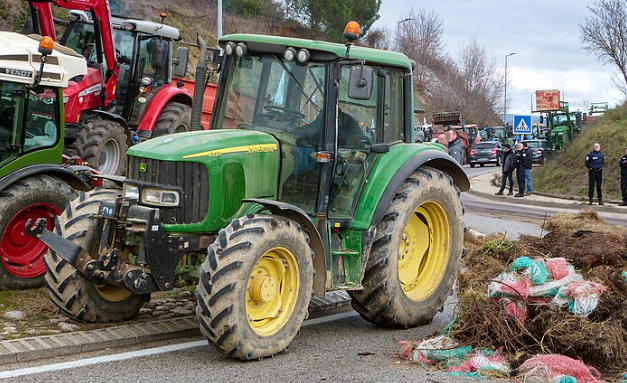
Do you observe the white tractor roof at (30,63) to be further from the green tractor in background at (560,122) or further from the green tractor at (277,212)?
the green tractor in background at (560,122)

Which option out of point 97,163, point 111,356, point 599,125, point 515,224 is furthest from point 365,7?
point 111,356

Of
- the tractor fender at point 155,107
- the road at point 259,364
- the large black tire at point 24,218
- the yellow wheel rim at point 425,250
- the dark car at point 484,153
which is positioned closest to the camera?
the road at point 259,364

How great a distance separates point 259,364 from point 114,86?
9.97 metres

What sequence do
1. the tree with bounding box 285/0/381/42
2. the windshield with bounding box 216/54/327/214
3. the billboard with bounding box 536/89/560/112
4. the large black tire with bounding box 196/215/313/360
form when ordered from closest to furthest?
the large black tire with bounding box 196/215/313/360
the windshield with bounding box 216/54/327/214
the tree with bounding box 285/0/381/42
the billboard with bounding box 536/89/560/112

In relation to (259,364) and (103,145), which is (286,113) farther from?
(103,145)

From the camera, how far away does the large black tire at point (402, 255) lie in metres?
7.88

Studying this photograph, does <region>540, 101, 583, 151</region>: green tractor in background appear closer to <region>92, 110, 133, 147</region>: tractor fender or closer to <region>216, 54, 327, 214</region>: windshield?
<region>92, 110, 133, 147</region>: tractor fender

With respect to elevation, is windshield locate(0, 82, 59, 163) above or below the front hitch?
above

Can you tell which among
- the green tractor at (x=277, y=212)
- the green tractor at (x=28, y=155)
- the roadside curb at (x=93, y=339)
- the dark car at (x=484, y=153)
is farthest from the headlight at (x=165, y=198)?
the dark car at (x=484, y=153)

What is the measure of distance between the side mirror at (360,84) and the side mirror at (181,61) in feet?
6.32

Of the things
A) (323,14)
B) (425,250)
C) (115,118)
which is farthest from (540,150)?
(425,250)

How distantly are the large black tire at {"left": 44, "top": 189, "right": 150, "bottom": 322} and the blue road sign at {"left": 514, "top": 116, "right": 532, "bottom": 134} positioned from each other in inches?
1075

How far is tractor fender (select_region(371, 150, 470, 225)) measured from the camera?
311 inches

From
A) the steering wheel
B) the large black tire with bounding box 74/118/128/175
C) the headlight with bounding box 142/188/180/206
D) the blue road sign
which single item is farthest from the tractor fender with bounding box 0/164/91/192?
the blue road sign
